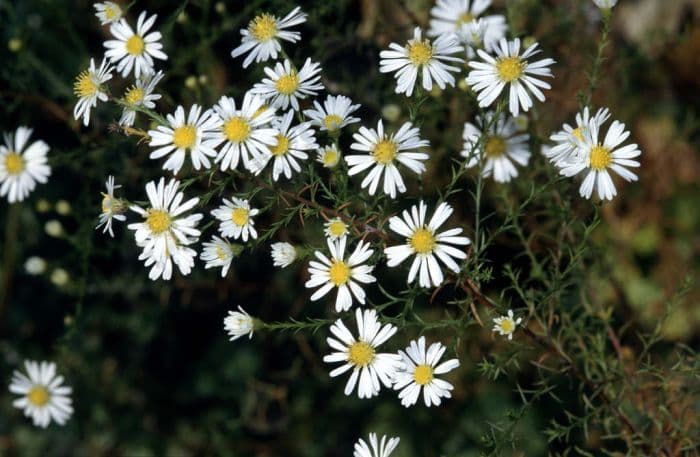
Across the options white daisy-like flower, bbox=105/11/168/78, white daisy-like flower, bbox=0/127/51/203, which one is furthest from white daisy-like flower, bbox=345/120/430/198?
white daisy-like flower, bbox=0/127/51/203

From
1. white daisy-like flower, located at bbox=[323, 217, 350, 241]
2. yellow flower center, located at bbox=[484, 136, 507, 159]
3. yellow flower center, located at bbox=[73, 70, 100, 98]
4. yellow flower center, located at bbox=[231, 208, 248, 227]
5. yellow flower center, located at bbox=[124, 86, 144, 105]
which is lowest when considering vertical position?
white daisy-like flower, located at bbox=[323, 217, 350, 241]

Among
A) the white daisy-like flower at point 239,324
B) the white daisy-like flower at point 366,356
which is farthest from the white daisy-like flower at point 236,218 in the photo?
the white daisy-like flower at point 366,356

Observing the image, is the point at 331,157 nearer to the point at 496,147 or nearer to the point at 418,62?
the point at 418,62

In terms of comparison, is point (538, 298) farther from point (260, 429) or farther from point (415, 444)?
point (260, 429)

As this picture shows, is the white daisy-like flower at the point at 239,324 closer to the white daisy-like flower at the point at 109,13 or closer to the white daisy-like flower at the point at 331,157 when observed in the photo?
the white daisy-like flower at the point at 331,157

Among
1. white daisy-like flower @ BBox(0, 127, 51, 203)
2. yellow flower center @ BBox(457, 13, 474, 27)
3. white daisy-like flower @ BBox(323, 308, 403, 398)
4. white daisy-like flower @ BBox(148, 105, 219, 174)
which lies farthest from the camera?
yellow flower center @ BBox(457, 13, 474, 27)

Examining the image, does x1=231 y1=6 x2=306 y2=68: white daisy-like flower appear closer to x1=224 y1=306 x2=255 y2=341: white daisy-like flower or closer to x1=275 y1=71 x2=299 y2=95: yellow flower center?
x1=275 y1=71 x2=299 y2=95: yellow flower center
